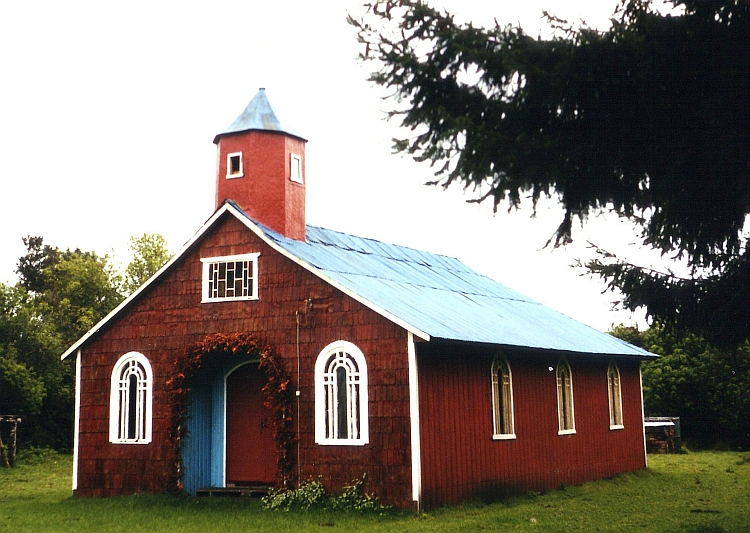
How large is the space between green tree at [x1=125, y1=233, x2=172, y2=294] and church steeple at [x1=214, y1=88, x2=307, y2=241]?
114 feet

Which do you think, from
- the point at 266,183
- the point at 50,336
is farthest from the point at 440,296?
the point at 50,336

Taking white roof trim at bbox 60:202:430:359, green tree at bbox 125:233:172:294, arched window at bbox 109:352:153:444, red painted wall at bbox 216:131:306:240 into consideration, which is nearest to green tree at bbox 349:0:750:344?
white roof trim at bbox 60:202:430:359

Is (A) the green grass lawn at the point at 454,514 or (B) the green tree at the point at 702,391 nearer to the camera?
(A) the green grass lawn at the point at 454,514

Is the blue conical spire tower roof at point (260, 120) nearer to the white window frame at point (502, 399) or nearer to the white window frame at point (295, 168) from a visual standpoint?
the white window frame at point (295, 168)

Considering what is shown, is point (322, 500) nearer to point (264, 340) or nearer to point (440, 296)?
point (264, 340)

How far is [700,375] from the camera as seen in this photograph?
34.9m

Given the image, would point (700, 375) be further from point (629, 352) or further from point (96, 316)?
point (96, 316)

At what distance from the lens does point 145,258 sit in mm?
54969

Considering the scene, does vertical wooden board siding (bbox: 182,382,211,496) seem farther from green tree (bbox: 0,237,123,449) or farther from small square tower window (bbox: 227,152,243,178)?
green tree (bbox: 0,237,123,449)

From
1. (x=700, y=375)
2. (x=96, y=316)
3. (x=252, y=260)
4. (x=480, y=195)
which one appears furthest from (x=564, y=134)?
(x=96, y=316)

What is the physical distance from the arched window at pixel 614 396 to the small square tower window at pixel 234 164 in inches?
438

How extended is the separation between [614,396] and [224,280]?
11435 mm

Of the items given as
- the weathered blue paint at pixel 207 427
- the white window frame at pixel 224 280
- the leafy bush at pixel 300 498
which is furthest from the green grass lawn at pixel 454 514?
the white window frame at pixel 224 280

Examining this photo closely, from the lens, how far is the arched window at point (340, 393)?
17.0 metres
